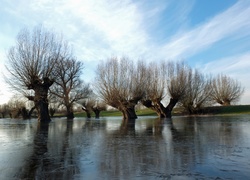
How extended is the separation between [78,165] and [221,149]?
15.8 ft

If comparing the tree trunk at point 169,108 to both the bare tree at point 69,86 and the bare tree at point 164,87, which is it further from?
the bare tree at point 69,86

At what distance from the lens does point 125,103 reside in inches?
1598

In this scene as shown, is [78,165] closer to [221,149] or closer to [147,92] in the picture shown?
[221,149]

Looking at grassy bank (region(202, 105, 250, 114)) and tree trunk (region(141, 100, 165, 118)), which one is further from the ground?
tree trunk (region(141, 100, 165, 118))

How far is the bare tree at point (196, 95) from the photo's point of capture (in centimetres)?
5109

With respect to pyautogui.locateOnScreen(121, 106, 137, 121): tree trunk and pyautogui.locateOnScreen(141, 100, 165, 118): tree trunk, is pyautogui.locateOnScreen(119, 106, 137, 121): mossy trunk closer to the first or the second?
pyautogui.locateOnScreen(121, 106, 137, 121): tree trunk

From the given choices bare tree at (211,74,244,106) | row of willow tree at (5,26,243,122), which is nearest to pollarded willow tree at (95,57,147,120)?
row of willow tree at (5,26,243,122)

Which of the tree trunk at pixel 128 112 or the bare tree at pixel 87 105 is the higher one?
the bare tree at pixel 87 105

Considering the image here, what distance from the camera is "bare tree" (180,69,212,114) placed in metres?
51.1

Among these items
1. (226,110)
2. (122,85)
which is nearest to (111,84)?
(122,85)

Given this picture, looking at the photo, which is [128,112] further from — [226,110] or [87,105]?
[226,110]

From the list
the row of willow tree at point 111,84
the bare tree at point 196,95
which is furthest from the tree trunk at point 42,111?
the bare tree at point 196,95

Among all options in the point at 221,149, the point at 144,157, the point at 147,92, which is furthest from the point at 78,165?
the point at 147,92

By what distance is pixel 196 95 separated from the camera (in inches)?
2071
